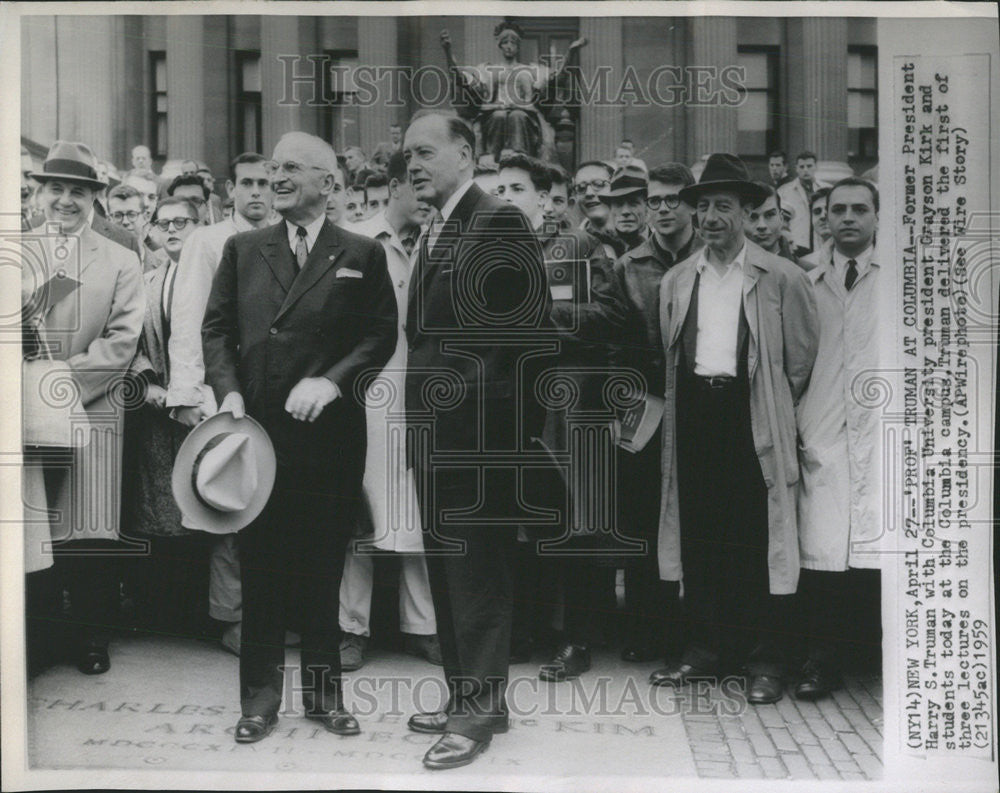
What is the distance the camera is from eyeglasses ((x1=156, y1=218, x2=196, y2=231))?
5.51 meters

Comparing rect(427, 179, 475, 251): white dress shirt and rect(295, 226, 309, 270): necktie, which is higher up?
rect(427, 179, 475, 251): white dress shirt

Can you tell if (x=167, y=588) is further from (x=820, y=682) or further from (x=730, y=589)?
(x=820, y=682)

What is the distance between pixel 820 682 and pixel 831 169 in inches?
96.6

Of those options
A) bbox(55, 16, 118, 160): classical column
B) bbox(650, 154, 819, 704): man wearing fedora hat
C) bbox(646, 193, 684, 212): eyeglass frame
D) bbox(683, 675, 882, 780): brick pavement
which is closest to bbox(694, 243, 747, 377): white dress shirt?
bbox(650, 154, 819, 704): man wearing fedora hat

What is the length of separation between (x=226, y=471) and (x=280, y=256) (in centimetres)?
105

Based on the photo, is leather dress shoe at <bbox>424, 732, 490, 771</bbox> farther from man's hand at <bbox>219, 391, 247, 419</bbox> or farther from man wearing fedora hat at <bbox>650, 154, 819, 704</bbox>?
man's hand at <bbox>219, 391, 247, 419</bbox>

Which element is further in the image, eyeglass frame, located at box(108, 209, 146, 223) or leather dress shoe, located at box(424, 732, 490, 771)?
eyeglass frame, located at box(108, 209, 146, 223)

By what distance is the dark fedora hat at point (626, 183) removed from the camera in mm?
5391

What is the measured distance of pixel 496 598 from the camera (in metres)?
5.25

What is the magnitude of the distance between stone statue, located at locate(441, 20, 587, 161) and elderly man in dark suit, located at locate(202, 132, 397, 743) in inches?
33.0

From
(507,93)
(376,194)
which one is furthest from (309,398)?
(507,93)

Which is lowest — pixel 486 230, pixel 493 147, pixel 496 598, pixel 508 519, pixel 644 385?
pixel 496 598

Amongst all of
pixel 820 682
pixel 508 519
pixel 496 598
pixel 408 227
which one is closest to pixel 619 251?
pixel 408 227

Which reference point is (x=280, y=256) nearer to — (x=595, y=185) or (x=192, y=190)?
(x=192, y=190)
